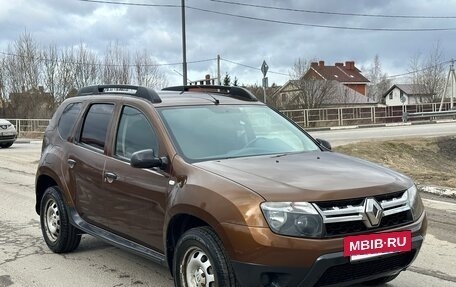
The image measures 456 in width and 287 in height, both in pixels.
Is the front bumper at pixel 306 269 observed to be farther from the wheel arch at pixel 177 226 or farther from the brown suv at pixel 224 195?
the wheel arch at pixel 177 226

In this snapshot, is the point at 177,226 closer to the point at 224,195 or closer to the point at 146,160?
the point at 146,160

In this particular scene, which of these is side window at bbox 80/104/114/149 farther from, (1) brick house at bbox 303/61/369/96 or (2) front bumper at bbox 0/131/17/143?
(1) brick house at bbox 303/61/369/96

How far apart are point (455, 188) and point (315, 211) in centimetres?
688

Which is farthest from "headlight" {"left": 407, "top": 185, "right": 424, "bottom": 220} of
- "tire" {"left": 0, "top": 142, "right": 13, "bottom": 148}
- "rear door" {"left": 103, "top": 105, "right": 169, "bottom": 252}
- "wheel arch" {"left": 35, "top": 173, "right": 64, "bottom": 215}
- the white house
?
the white house

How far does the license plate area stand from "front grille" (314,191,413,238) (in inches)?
1.8

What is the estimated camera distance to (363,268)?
354 cm

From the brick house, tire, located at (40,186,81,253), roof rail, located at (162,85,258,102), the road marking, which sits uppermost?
the brick house

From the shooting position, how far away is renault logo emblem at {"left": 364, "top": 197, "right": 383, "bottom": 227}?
136 inches

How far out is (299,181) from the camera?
358 cm

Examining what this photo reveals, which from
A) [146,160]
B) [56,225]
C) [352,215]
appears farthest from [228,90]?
[352,215]

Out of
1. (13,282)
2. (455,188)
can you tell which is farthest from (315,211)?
(455,188)

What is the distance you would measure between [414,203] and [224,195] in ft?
4.66

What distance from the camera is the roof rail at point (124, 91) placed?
480 centimetres

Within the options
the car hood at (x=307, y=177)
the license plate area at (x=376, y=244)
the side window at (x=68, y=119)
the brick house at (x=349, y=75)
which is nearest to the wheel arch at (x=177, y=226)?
the car hood at (x=307, y=177)
